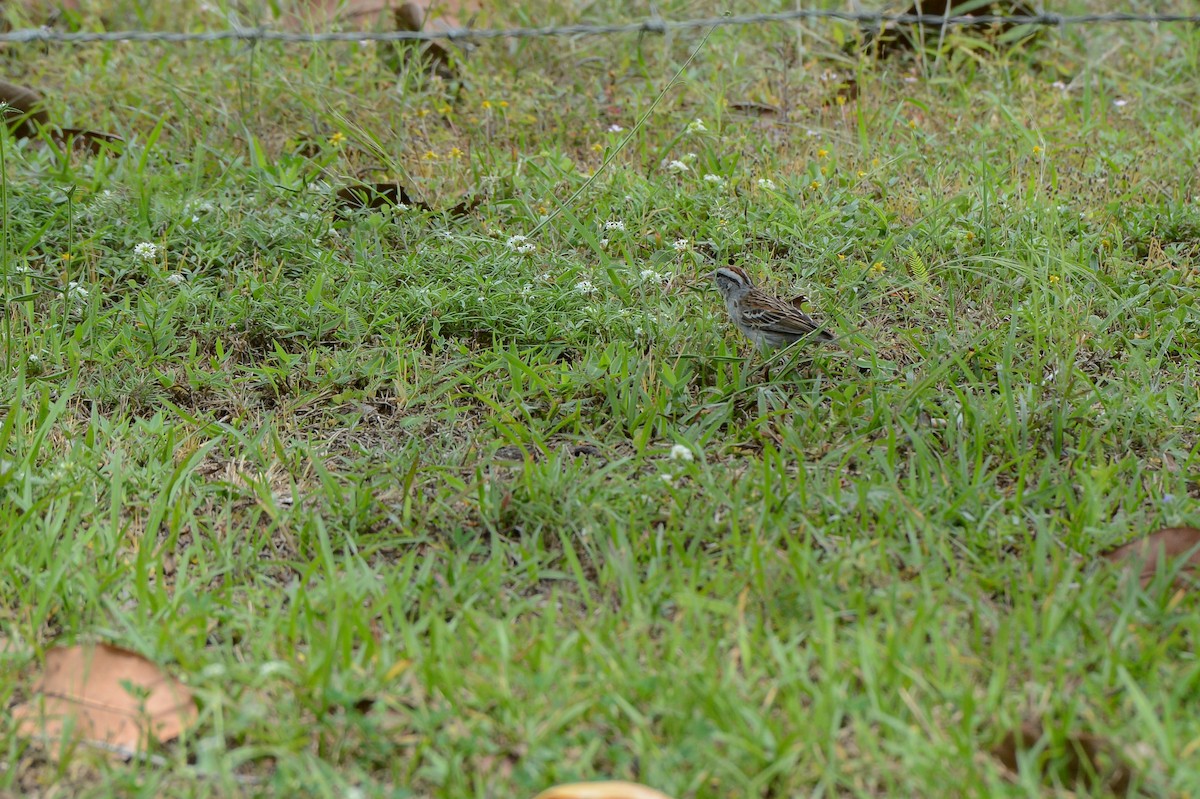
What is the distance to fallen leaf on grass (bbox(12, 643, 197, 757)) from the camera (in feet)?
9.30

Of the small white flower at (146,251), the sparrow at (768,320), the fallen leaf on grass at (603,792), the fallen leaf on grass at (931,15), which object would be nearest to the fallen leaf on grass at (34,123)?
the small white flower at (146,251)

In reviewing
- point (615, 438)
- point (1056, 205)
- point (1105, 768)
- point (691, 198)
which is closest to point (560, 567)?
point (615, 438)

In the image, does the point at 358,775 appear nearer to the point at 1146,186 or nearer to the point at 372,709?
the point at 372,709

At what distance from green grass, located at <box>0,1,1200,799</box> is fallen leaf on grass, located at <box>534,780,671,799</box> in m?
0.17

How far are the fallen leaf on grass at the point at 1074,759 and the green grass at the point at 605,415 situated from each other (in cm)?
5

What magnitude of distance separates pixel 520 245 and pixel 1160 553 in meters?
2.86

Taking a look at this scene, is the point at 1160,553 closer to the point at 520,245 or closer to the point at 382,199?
the point at 520,245

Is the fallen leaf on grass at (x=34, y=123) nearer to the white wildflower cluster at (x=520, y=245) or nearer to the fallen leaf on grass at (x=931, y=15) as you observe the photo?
the white wildflower cluster at (x=520, y=245)

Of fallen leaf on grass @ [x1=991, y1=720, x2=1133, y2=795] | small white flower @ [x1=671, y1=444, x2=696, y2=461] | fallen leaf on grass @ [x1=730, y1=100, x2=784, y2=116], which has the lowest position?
fallen leaf on grass @ [x1=991, y1=720, x2=1133, y2=795]

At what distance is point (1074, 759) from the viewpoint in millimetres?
2680

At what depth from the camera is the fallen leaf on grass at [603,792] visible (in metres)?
2.44

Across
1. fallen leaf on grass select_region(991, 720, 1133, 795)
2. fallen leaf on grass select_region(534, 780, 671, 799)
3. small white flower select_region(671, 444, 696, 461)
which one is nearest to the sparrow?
small white flower select_region(671, 444, 696, 461)

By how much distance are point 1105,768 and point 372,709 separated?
165 cm

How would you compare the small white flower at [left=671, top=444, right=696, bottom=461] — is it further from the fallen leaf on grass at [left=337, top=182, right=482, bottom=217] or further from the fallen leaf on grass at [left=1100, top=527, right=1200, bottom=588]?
the fallen leaf on grass at [left=337, top=182, right=482, bottom=217]
